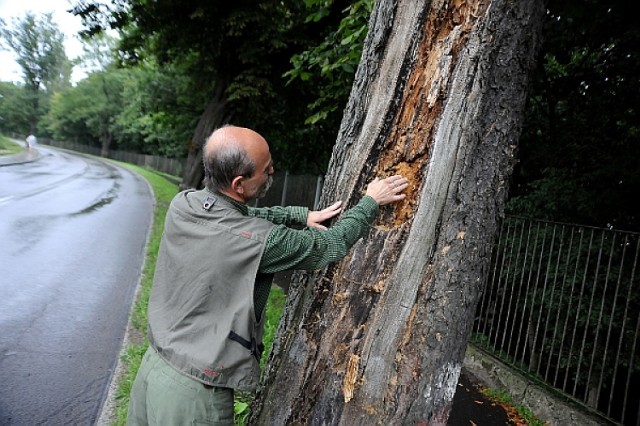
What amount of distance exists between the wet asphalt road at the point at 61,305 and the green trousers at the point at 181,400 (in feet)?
7.40

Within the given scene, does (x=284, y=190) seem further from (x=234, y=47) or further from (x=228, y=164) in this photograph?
(x=228, y=164)

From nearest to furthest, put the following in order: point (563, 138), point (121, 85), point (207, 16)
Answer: point (563, 138) < point (207, 16) < point (121, 85)

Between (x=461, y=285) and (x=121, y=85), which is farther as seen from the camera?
(x=121, y=85)

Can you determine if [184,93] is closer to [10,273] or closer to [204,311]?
[10,273]

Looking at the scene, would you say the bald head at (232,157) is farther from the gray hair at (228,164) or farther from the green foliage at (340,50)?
the green foliage at (340,50)

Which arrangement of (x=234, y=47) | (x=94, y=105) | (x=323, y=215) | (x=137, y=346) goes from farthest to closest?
(x=94, y=105), (x=234, y=47), (x=137, y=346), (x=323, y=215)

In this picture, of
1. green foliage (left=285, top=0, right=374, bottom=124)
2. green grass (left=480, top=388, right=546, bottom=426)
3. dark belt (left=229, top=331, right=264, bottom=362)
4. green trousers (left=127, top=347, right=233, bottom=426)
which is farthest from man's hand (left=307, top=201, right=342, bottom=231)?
green grass (left=480, top=388, right=546, bottom=426)

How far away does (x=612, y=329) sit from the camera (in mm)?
4543

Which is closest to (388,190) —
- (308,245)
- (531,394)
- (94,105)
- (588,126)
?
(308,245)

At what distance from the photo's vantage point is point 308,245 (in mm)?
1743

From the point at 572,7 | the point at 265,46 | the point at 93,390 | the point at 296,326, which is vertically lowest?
the point at 93,390

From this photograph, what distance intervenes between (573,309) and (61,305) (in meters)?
6.09

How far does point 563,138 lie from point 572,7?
2.51 metres

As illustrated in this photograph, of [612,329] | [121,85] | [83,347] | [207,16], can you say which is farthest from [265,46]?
[121,85]
